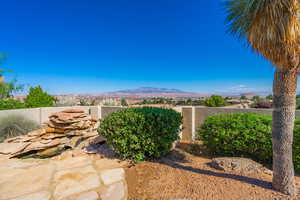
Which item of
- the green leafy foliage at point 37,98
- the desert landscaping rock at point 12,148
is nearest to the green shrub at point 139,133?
the desert landscaping rock at point 12,148

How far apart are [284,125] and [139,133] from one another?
8.30 ft

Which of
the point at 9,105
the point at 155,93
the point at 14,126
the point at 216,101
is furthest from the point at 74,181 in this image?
the point at 155,93

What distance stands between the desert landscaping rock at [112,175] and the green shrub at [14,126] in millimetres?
5728

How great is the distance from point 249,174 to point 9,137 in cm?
837

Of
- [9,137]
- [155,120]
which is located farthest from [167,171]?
[9,137]

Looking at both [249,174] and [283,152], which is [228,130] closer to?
[249,174]

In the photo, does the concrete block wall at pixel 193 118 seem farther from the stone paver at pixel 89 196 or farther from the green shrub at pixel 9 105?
the green shrub at pixel 9 105

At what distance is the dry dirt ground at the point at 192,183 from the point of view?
6.91 feet

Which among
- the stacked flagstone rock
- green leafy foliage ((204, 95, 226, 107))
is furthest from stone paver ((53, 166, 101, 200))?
green leafy foliage ((204, 95, 226, 107))

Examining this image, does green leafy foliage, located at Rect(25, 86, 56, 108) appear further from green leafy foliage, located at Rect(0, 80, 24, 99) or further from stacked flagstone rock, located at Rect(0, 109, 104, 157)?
stacked flagstone rock, located at Rect(0, 109, 104, 157)

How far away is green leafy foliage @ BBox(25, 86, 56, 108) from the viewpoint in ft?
28.4

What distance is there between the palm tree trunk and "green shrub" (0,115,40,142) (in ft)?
28.0

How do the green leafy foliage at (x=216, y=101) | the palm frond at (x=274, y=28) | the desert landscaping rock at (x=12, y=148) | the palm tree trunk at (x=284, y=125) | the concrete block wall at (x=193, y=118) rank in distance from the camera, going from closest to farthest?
1. the palm frond at (x=274, y=28)
2. the palm tree trunk at (x=284, y=125)
3. the desert landscaping rock at (x=12, y=148)
4. the concrete block wall at (x=193, y=118)
5. the green leafy foliage at (x=216, y=101)

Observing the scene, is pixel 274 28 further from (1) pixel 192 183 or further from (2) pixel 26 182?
(2) pixel 26 182
